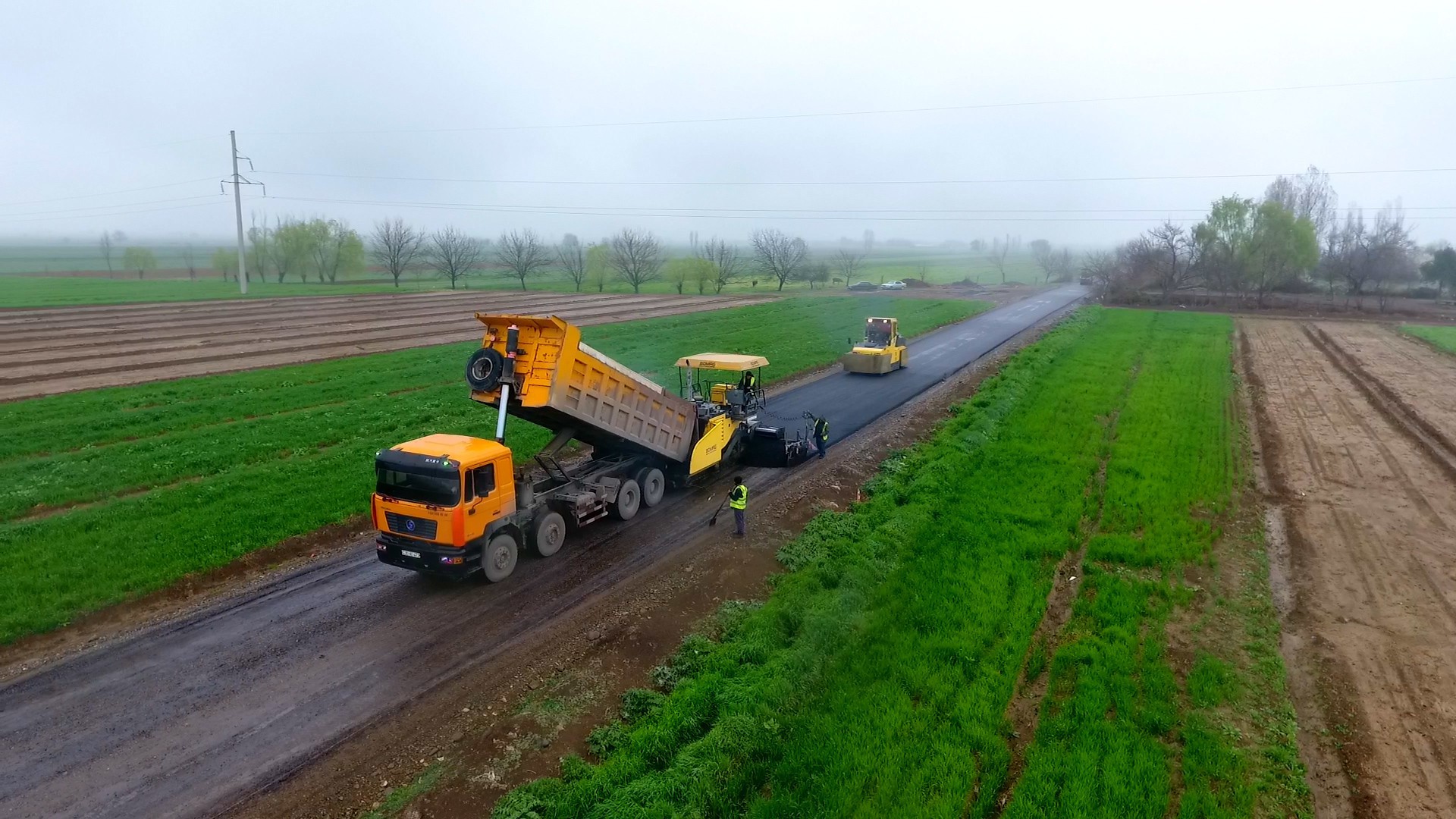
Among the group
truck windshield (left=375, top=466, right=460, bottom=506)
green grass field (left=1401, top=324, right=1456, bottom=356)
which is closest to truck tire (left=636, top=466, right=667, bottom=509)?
truck windshield (left=375, top=466, right=460, bottom=506)

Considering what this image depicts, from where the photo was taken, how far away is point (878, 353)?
28984 millimetres

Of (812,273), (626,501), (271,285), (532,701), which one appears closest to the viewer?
(532,701)

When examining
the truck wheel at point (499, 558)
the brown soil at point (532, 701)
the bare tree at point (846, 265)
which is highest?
the bare tree at point (846, 265)

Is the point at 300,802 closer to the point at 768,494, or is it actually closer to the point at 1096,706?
the point at 1096,706

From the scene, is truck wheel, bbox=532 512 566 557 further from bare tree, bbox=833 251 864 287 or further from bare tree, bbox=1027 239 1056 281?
bare tree, bbox=1027 239 1056 281

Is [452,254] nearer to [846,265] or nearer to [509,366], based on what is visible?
[846,265]

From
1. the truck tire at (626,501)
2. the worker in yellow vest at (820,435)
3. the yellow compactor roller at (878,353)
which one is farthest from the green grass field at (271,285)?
the worker in yellow vest at (820,435)

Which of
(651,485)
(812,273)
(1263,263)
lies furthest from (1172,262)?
(651,485)

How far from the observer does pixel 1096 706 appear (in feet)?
27.2

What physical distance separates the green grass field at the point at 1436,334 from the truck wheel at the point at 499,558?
45.9 m

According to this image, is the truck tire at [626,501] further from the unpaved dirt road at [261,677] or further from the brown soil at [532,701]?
the brown soil at [532,701]

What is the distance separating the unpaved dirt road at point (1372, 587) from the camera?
7605 mm

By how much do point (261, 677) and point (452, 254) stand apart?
8015cm

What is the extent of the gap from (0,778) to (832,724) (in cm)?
883
